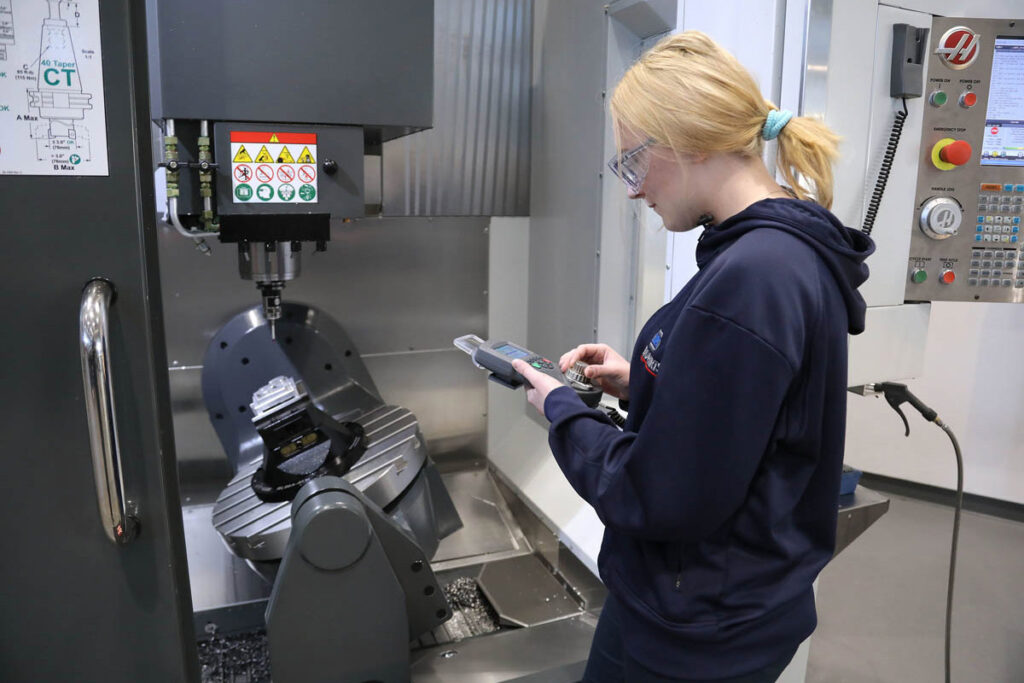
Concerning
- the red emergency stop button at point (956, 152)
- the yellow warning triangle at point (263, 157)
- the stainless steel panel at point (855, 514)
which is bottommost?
the stainless steel panel at point (855, 514)

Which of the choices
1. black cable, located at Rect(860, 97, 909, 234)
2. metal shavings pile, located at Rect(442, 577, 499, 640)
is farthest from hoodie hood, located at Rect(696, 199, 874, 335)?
metal shavings pile, located at Rect(442, 577, 499, 640)

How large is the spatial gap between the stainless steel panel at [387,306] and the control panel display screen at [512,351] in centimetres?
Answer: 125

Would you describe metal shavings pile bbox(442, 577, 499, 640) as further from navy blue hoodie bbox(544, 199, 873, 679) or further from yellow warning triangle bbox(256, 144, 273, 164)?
yellow warning triangle bbox(256, 144, 273, 164)

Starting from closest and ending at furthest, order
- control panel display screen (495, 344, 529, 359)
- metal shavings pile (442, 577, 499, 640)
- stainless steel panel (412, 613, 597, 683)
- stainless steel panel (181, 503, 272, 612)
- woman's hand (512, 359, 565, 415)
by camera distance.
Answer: woman's hand (512, 359, 565, 415), control panel display screen (495, 344, 529, 359), stainless steel panel (412, 613, 597, 683), metal shavings pile (442, 577, 499, 640), stainless steel panel (181, 503, 272, 612)

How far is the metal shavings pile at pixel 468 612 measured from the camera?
A: 6.00 ft

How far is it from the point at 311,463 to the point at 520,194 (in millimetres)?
1198

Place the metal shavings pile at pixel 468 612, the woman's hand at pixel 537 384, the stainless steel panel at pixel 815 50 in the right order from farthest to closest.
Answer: the metal shavings pile at pixel 468 612
the stainless steel panel at pixel 815 50
the woman's hand at pixel 537 384

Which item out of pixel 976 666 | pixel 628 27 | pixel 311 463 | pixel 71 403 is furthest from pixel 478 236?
pixel 976 666

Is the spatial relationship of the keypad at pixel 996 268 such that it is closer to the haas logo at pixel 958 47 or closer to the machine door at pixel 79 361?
the haas logo at pixel 958 47

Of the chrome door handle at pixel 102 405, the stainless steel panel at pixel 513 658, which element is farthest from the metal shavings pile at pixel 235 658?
the chrome door handle at pixel 102 405

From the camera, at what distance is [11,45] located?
85 centimetres

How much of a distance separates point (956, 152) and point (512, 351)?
3.17 ft

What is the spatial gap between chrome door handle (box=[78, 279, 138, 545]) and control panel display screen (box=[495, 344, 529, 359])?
0.56 meters

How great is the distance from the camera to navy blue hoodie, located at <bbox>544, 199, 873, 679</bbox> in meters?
0.79
